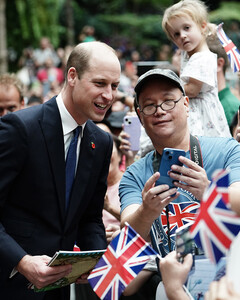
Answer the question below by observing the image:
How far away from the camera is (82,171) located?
3.26 m

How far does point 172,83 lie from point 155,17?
2557 centimetres

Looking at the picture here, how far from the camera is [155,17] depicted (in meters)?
27.9

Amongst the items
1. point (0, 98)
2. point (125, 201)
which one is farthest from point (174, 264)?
point (0, 98)

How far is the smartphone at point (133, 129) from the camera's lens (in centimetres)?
488

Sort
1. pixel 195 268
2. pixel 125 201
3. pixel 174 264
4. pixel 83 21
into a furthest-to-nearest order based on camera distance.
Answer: pixel 83 21, pixel 125 201, pixel 195 268, pixel 174 264

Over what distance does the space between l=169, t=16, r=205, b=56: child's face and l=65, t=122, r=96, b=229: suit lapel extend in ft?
5.09

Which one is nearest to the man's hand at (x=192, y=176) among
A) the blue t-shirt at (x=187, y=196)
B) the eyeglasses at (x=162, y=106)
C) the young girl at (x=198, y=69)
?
the blue t-shirt at (x=187, y=196)

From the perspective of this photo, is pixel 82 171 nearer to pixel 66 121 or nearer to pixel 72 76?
pixel 66 121

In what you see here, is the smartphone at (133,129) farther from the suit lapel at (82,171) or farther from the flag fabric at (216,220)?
the flag fabric at (216,220)

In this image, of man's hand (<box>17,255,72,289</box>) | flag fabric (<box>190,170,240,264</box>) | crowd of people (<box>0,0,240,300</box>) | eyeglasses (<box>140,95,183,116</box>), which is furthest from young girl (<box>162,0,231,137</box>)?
flag fabric (<box>190,170,240,264</box>)

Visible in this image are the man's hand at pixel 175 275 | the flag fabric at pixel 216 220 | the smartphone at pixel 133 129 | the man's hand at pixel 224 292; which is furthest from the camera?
the smartphone at pixel 133 129

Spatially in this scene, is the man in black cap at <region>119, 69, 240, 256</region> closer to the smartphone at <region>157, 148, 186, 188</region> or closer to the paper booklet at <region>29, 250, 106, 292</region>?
the smartphone at <region>157, 148, 186, 188</region>

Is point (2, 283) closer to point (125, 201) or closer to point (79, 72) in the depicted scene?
point (125, 201)

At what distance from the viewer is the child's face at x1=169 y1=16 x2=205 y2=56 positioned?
14.6 feet
